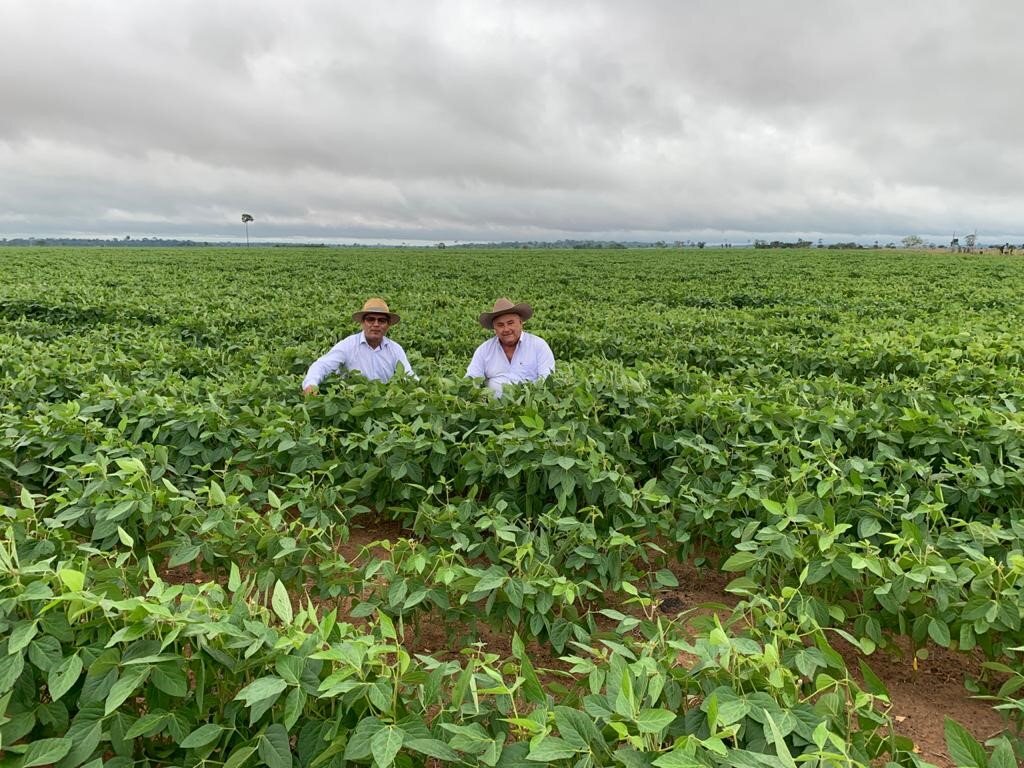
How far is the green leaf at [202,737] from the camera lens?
4.46 ft

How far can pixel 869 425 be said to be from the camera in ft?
A: 11.7

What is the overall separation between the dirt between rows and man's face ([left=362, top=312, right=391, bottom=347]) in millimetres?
2832

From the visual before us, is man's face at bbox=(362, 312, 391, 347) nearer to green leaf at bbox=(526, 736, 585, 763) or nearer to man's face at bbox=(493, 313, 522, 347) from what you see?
man's face at bbox=(493, 313, 522, 347)

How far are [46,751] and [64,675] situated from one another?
0.16 m

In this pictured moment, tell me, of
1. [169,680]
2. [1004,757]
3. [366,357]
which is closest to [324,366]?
[366,357]

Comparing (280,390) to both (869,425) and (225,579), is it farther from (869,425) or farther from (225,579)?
(869,425)

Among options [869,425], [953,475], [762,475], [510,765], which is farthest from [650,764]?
A: [869,425]

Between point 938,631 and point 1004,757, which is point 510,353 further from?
point 1004,757

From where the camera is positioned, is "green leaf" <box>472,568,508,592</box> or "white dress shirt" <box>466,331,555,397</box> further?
"white dress shirt" <box>466,331,555,397</box>

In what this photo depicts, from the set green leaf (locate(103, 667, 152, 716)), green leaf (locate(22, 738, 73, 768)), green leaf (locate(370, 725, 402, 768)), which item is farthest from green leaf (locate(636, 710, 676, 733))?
green leaf (locate(22, 738, 73, 768))

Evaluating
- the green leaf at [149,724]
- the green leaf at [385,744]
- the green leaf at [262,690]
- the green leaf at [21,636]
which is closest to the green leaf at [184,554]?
the green leaf at [21,636]

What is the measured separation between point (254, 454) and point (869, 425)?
377cm

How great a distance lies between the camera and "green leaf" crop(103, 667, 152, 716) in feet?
4.25

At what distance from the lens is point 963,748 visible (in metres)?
1.31
